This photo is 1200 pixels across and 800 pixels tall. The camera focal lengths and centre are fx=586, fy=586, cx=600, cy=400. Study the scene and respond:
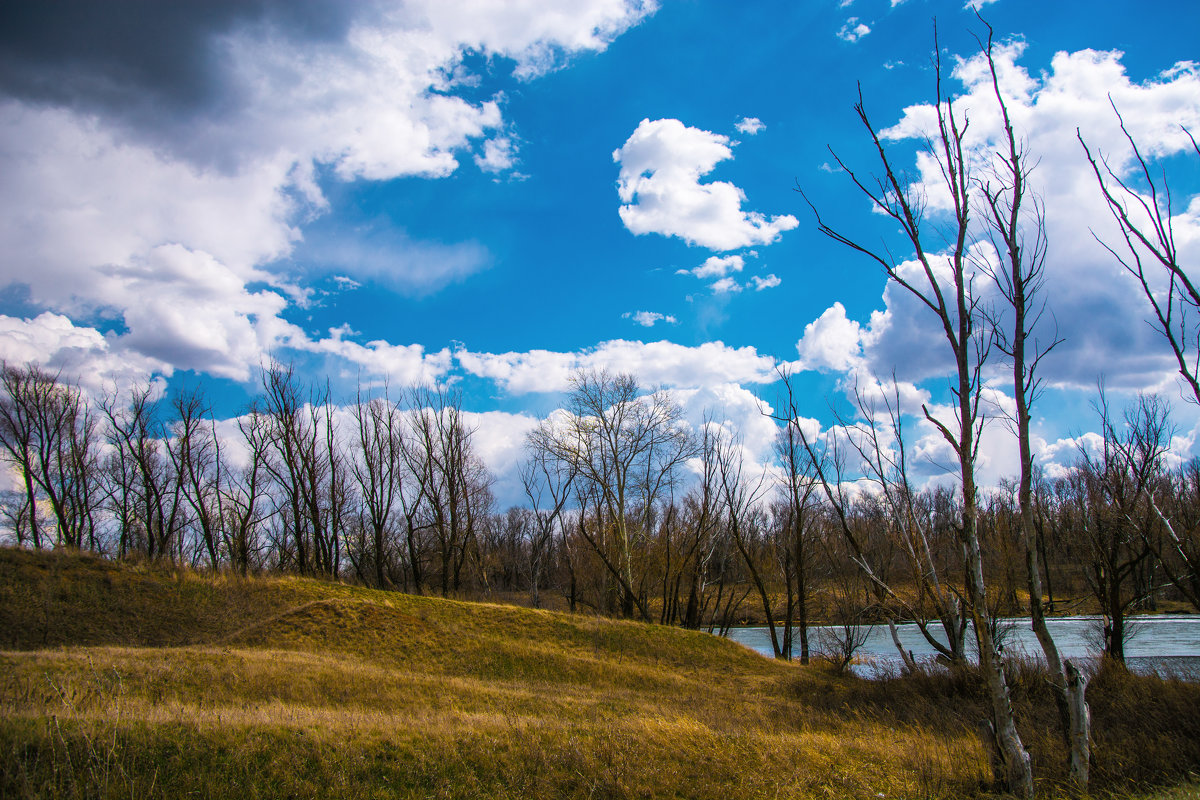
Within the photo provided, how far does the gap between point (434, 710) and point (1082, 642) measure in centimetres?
2994

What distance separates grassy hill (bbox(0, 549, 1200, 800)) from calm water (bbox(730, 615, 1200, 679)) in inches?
236

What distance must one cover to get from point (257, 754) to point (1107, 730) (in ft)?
43.9

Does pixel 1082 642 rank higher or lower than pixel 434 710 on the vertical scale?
lower

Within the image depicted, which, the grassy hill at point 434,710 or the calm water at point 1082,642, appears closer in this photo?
the grassy hill at point 434,710

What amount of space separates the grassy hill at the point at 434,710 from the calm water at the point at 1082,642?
19.7ft

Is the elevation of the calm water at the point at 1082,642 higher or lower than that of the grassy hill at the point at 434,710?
lower

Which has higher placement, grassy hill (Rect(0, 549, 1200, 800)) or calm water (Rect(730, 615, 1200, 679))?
grassy hill (Rect(0, 549, 1200, 800))

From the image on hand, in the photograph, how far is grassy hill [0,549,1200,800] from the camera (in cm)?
765

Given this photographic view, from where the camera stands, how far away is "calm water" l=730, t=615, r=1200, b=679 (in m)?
20.8

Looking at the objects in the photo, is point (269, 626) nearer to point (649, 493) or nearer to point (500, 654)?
point (500, 654)

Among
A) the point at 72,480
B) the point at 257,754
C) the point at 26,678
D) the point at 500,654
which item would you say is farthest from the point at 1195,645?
the point at 72,480

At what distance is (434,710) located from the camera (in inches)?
488

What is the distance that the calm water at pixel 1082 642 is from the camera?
20828mm

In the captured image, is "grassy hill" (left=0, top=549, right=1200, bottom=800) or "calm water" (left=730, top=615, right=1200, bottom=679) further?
"calm water" (left=730, top=615, right=1200, bottom=679)
